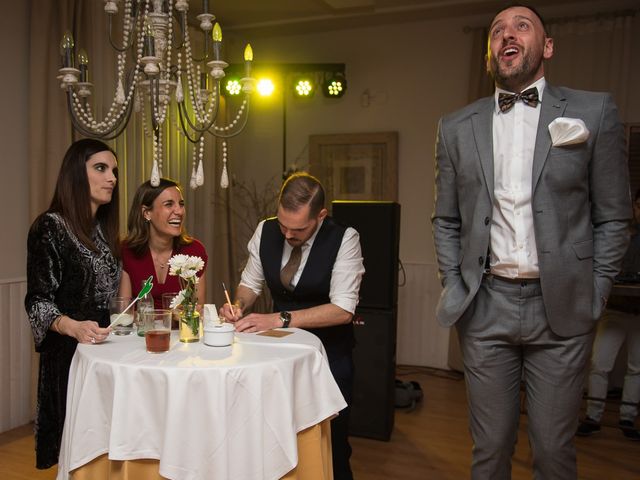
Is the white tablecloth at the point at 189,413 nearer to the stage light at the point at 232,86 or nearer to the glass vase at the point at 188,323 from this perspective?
the glass vase at the point at 188,323

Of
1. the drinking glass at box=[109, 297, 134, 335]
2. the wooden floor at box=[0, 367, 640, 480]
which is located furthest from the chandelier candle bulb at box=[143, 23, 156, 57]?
the wooden floor at box=[0, 367, 640, 480]

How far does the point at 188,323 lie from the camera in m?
1.86

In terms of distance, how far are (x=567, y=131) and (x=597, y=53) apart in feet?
10.7

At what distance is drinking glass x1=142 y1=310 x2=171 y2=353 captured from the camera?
171 centimetres

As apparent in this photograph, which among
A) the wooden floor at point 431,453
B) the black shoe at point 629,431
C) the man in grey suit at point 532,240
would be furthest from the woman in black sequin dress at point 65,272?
the black shoe at point 629,431

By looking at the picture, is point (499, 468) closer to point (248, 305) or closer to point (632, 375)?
point (248, 305)

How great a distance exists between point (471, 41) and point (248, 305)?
3.40 metres

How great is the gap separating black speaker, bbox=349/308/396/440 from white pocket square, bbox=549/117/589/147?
5.89ft

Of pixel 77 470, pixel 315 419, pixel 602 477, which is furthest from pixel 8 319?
pixel 602 477

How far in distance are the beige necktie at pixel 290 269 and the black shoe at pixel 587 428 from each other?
87.7 inches

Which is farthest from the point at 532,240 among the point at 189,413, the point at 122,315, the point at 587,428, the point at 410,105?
the point at 410,105

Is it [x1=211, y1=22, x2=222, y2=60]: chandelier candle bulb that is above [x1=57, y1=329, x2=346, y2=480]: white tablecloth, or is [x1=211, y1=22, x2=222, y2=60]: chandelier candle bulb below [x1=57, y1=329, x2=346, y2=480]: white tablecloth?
above

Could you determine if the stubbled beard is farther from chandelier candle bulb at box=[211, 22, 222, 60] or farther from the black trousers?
the black trousers

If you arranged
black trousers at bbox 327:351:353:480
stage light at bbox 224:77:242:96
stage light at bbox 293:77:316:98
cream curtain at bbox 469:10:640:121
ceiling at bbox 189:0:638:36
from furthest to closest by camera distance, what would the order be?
stage light at bbox 293:77:316:98 < stage light at bbox 224:77:242:96 < ceiling at bbox 189:0:638:36 < cream curtain at bbox 469:10:640:121 < black trousers at bbox 327:351:353:480
